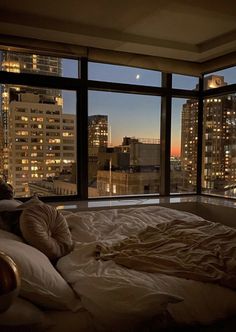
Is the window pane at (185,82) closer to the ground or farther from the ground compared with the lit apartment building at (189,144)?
farther from the ground

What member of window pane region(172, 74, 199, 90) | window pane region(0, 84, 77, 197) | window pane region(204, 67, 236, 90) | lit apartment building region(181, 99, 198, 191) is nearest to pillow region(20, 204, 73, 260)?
window pane region(0, 84, 77, 197)

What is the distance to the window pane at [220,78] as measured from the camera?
4.17m

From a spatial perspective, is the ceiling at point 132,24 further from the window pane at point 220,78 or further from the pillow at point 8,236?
the pillow at point 8,236

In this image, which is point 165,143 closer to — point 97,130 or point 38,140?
point 97,130

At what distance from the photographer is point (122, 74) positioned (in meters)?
4.14

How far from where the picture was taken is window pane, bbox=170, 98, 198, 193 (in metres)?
4.58

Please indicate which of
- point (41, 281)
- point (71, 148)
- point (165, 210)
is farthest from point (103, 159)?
point (41, 281)

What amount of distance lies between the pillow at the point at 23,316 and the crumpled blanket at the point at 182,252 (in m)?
0.51

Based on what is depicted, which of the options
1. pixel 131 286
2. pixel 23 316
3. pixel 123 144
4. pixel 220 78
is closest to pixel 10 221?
pixel 23 316

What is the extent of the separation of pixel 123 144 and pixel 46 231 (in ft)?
8.80

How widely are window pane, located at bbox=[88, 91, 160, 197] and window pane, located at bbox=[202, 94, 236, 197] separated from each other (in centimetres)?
76

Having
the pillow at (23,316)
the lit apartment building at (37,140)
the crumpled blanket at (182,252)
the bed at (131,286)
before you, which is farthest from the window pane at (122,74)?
the pillow at (23,316)

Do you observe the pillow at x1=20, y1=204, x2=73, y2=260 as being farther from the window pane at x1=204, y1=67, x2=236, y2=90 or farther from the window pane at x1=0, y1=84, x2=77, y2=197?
the window pane at x1=204, y1=67, x2=236, y2=90

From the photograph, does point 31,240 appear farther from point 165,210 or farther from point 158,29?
point 158,29
